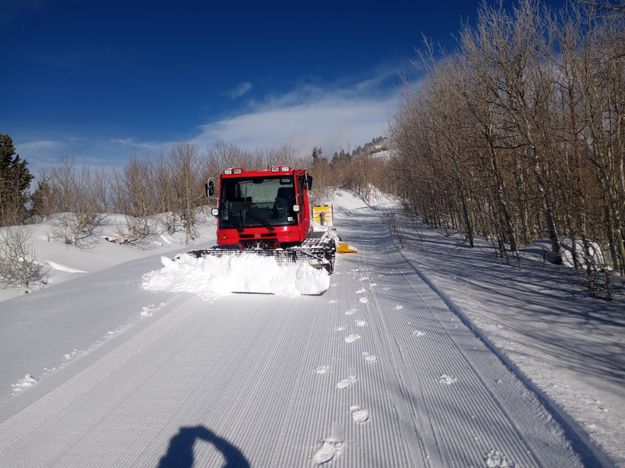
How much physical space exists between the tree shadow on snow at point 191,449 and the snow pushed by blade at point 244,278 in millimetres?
3717

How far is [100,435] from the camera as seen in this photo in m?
2.72

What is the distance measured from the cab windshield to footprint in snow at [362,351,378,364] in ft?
14.6

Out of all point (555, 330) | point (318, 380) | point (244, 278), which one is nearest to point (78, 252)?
point (244, 278)

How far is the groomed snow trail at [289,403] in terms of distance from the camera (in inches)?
95.3

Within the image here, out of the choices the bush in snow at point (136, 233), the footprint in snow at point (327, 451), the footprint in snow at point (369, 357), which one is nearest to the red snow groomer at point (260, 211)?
the footprint in snow at point (369, 357)

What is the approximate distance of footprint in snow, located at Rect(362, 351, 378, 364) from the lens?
3678 mm

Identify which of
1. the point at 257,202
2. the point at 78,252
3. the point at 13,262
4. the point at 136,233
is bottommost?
the point at 78,252

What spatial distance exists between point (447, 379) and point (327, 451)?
135 cm

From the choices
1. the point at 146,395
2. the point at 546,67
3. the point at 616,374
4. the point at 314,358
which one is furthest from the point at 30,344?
the point at 546,67

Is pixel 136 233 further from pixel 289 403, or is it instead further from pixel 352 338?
pixel 289 403

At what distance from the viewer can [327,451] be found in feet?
7.95

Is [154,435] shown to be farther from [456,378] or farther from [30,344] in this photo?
[30,344]

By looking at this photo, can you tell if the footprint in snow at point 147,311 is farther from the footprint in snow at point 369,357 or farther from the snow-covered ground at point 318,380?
the footprint in snow at point 369,357

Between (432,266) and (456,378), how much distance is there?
5657mm
